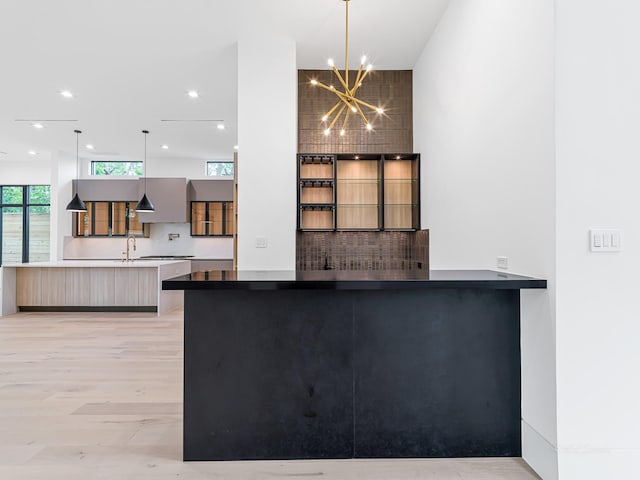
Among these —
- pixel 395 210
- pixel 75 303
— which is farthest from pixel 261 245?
pixel 75 303

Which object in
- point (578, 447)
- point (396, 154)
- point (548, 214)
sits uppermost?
point (396, 154)

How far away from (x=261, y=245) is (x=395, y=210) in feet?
5.05

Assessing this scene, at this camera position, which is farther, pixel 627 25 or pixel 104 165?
pixel 104 165

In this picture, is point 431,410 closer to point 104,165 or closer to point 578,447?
point 578,447

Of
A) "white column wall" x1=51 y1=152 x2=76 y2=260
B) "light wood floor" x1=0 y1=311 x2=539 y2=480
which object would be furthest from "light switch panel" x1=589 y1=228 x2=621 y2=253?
"white column wall" x1=51 y1=152 x2=76 y2=260

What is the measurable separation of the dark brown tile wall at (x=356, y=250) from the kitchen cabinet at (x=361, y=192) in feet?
0.51

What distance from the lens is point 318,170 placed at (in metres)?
4.56

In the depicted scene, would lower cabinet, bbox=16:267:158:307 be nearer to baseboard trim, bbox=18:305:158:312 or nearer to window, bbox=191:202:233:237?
baseboard trim, bbox=18:305:158:312

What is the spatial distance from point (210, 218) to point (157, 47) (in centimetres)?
527

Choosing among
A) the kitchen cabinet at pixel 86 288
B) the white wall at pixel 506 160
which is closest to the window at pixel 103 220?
the kitchen cabinet at pixel 86 288

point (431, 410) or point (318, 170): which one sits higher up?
point (318, 170)

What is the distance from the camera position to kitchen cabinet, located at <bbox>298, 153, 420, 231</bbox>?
4.47 metres

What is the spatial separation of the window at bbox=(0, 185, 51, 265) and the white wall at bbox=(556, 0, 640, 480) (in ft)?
36.4

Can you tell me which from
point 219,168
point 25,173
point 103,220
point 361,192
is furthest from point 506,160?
point 25,173
